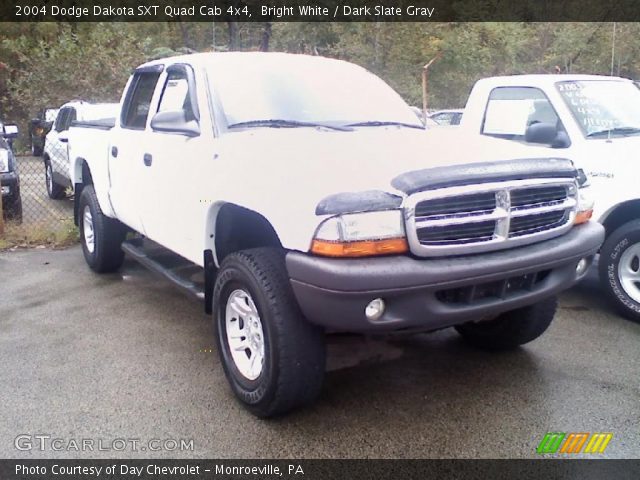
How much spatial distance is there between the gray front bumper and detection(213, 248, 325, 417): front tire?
19cm

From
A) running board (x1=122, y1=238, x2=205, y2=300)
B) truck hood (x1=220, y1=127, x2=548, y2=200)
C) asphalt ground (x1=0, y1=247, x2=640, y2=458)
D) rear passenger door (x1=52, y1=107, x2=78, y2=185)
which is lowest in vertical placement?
asphalt ground (x1=0, y1=247, x2=640, y2=458)

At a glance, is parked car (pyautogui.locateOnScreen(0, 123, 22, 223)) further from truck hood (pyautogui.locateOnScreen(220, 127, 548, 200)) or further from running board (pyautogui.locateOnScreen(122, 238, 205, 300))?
truck hood (pyautogui.locateOnScreen(220, 127, 548, 200))

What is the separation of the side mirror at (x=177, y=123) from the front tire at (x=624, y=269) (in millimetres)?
3412

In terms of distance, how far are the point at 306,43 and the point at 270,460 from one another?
19965mm

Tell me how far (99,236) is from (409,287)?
4076 mm

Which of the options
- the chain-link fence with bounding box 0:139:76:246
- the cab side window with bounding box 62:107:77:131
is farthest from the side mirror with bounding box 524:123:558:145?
the cab side window with bounding box 62:107:77:131

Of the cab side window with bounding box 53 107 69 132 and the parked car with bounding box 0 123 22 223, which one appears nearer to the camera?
the parked car with bounding box 0 123 22 223

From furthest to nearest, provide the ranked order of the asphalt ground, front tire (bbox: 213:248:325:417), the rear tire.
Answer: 1. the rear tire
2. the asphalt ground
3. front tire (bbox: 213:248:325:417)

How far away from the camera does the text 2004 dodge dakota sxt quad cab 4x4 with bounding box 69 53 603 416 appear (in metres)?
2.89

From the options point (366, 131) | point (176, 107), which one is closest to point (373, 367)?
point (366, 131)

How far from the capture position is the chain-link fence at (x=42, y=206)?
25.6 feet

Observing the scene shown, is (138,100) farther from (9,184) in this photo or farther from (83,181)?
(9,184)

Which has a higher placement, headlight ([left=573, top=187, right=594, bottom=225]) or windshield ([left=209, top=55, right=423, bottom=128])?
windshield ([left=209, top=55, right=423, bottom=128])

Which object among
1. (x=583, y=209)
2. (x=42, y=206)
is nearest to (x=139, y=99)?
(x=583, y=209)
